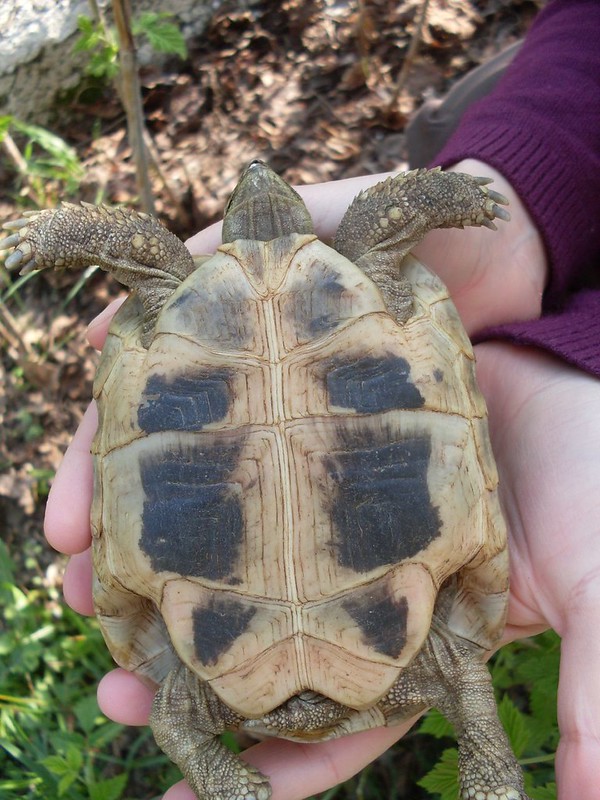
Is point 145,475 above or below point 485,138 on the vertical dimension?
below

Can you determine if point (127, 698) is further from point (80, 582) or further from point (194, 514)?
point (194, 514)

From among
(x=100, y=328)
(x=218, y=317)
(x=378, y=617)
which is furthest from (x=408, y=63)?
(x=378, y=617)

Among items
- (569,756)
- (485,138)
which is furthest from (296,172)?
(569,756)

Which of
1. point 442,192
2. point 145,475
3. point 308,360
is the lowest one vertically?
point 145,475

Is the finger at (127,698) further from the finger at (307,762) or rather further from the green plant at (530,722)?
the green plant at (530,722)

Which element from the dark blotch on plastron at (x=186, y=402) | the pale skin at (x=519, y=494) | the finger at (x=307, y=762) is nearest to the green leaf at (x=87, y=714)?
the pale skin at (x=519, y=494)

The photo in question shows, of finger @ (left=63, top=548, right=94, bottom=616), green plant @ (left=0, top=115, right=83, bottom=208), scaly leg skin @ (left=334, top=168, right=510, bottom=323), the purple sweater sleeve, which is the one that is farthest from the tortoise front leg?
green plant @ (left=0, top=115, right=83, bottom=208)

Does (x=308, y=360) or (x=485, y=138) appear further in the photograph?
(x=485, y=138)

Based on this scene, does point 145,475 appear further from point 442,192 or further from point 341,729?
point 442,192
